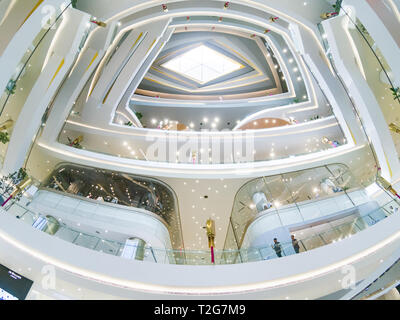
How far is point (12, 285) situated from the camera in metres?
4.23

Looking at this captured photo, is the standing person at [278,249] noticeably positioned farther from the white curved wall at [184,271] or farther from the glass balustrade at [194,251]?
the white curved wall at [184,271]

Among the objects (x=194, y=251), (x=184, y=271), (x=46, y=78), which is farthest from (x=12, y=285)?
(x=46, y=78)

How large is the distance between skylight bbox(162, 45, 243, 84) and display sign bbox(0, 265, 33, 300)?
14047 millimetres

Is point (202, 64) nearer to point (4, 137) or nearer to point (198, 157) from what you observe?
point (198, 157)

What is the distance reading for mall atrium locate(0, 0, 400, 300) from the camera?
178 inches

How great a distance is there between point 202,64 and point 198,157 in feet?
24.5

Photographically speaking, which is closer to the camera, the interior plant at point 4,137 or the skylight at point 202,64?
the interior plant at point 4,137

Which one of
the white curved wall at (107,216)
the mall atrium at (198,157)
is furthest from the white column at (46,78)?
the white curved wall at (107,216)

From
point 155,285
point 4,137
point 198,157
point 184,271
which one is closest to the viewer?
point 155,285

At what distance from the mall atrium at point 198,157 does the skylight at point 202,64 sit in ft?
0.30

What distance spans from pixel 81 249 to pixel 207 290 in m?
2.49

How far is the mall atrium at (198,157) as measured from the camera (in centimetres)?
452
